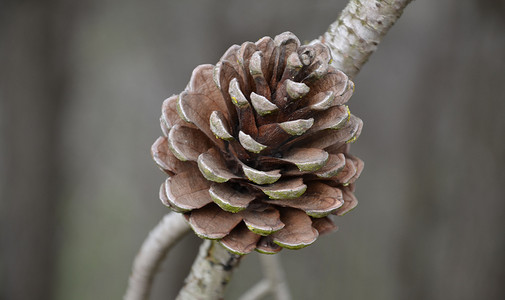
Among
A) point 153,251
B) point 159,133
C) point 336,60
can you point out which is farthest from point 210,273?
point 159,133

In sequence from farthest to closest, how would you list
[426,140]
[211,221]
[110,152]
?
[110,152]
[426,140]
[211,221]

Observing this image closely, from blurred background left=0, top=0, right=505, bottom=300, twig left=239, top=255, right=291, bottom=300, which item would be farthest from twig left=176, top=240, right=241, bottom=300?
blurred background left=0, top=0, right=505, bottom=300

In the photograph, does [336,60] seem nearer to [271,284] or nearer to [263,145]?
[263,145]

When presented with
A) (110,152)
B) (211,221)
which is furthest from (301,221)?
(110,152)

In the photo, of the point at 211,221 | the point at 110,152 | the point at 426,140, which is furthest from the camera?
the point at 110,152

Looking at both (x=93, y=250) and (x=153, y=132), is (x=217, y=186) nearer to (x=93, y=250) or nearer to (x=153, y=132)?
(x=153, y=132)

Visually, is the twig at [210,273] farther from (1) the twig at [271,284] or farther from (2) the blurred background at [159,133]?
(2) the blurred background at [159,133]
